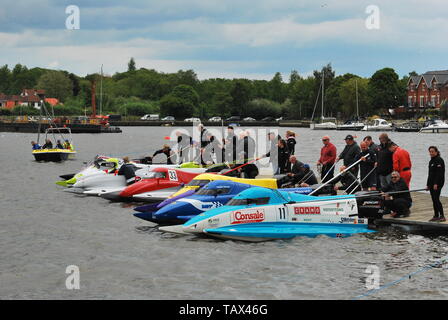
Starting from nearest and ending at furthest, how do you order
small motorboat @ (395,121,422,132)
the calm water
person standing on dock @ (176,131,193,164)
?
the calm water
person standing on dock @ (176,131,193,164)
small motorboat @ (395,121,422,132)

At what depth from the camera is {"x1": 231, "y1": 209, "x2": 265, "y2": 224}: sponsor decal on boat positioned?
18089 millimetres

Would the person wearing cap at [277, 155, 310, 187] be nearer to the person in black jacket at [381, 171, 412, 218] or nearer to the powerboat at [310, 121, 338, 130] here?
the person in black jacket at [381, 171, 412, 218]

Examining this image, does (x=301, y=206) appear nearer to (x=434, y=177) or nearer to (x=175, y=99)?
(x=434, y=177)

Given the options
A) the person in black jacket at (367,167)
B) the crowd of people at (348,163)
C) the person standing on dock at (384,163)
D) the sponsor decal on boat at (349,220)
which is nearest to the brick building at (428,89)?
the crowd of people at (348,163)

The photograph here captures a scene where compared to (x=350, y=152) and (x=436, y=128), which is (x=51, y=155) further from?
(x=436, y=128)

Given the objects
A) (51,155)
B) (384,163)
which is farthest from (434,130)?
(384,163)

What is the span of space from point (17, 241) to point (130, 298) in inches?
299

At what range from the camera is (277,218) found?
60.4 ft

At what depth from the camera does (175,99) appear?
600 feet

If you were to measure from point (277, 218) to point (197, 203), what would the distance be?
9.06 ft

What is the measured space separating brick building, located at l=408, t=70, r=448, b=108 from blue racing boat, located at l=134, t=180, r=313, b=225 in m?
119

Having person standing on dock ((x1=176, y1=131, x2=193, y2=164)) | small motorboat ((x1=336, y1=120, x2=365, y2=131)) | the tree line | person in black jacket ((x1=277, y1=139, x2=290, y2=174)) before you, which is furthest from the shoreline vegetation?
person in black jacket ((x1=277, y1=139, x2=290, y2=174))

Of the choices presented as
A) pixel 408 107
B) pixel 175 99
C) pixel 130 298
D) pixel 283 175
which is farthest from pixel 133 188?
pixel 175 99
